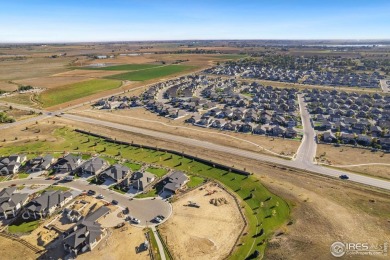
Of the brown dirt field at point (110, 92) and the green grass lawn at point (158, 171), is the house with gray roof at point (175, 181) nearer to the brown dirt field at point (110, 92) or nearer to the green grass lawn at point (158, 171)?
the green grass lawn at point (158, 171)

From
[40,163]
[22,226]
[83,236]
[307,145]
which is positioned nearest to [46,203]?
[22,226]

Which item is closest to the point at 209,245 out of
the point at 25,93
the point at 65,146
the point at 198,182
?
the point at 198,182

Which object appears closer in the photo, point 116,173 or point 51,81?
point 116,173

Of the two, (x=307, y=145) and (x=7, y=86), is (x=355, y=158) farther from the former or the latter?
(x=7, y=86)

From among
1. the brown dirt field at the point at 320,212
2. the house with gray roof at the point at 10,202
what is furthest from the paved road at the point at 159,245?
the house with gray roof at the point at 10,202

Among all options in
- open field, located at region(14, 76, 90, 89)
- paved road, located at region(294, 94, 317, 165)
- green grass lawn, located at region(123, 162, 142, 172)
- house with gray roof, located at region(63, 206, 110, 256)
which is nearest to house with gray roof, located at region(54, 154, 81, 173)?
green grass lawn, located at region(123, 162, 142, 172)

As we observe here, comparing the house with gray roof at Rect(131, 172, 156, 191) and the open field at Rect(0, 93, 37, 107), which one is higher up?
the open field at Rect(0, 93, 37, 107)

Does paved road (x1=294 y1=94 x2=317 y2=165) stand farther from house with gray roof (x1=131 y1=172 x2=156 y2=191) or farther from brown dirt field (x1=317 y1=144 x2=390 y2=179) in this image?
house with gray roof (x1=131 y1=172 x2=156 y2=191)
